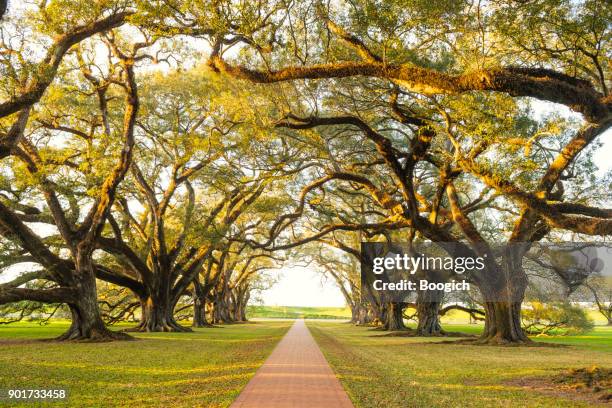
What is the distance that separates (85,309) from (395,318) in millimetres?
21674

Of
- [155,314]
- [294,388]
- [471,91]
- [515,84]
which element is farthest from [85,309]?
[515,84]

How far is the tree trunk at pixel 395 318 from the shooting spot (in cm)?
3431

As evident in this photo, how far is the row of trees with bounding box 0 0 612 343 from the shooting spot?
10273 mm

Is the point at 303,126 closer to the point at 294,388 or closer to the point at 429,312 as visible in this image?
the point at 294,388

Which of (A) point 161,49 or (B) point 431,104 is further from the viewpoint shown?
(A) point 161,49

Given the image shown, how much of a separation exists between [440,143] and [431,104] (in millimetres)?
4619

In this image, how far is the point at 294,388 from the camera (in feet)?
26.5

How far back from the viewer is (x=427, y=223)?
18.8 meters

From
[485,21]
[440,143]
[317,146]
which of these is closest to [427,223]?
[440,143]

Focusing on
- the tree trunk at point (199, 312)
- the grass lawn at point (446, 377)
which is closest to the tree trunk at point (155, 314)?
the tree trunk at point (199, 312)

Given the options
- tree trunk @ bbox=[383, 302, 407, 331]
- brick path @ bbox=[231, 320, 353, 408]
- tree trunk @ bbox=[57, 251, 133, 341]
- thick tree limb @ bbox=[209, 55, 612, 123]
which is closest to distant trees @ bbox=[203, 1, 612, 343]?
thick tree limb @ bbox=[209, 55, 612, 123]

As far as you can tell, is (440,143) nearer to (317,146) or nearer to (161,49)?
(317,146)

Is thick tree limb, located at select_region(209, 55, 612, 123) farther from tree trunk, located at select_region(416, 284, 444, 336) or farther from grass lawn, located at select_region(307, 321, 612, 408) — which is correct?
tree trunk, located at select_region(416, 284, 444, 336)

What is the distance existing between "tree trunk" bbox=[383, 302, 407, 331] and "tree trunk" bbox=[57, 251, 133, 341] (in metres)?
20.6
